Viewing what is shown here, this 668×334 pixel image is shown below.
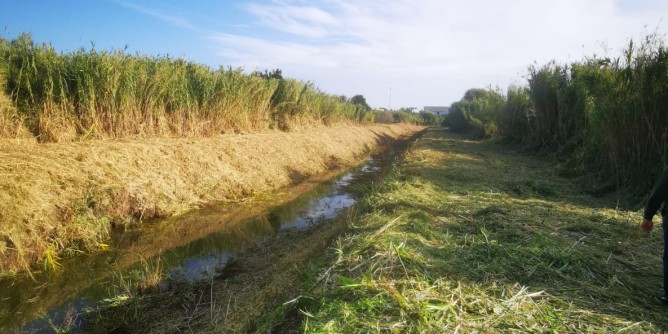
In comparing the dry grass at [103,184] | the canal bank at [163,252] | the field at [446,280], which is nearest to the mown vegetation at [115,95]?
the dry grass at [103,184]

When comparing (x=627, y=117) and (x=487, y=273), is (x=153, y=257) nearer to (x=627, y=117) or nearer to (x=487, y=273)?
(x=487, y=273)

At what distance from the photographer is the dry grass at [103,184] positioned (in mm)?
4461

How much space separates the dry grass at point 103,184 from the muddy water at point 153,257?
309mm

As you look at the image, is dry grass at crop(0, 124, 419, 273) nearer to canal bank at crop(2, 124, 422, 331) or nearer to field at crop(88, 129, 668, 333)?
canal bank at crop(2, 124, 422, 331)

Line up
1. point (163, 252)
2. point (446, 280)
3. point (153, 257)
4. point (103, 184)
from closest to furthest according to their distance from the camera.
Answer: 1. point (446, 280)
2. point (153, 257)
3. point (163, 252)
4. point (103, 184)

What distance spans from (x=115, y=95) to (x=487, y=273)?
767cm

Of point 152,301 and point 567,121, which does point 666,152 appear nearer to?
point 567,121

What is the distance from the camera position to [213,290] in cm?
396

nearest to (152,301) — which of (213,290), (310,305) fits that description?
(213,290)

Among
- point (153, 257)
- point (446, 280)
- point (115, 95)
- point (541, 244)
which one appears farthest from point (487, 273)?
point (115, 95)

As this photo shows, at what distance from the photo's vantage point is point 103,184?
5699 mm

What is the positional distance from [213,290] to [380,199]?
3089 millimetres

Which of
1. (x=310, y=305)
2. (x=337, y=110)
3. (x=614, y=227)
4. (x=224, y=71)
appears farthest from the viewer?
(x=337, y=110)

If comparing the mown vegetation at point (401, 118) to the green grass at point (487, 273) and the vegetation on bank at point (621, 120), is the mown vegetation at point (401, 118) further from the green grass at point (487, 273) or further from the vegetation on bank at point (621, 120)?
the green grass at point (487, 273)
